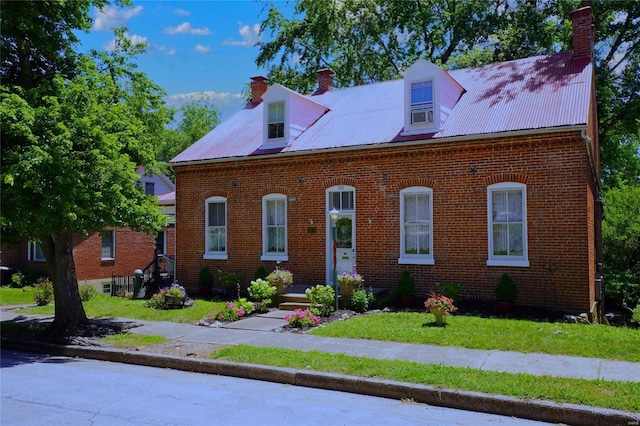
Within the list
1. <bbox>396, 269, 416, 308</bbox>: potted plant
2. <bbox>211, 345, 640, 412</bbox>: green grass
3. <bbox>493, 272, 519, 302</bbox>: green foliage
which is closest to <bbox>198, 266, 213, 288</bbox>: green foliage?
<bbox>396, 269, 416, 308</bbox>: potted plant

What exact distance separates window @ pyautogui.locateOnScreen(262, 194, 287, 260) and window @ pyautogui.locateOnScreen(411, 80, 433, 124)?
4839 millimetres

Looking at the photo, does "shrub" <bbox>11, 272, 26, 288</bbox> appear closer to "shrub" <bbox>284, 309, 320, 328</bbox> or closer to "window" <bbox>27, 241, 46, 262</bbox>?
"window" <bbox>27, 241, 46, 262</bbox>

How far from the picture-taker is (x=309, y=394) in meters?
7.53

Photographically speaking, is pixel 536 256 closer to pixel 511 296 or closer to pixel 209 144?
pixel 511 296

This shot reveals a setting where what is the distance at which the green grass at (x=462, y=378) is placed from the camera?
21.0 feet

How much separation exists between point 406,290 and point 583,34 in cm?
944


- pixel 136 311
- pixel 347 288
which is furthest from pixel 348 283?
pixel 136 311

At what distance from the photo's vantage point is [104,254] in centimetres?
2584

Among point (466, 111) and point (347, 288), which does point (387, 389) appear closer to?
point (347, 288)

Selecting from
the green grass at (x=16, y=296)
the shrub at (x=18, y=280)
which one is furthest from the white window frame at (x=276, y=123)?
the shrub at (x=18, y=280)

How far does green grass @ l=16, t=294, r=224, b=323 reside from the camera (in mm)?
13844

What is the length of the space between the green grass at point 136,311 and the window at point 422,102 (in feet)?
25.8

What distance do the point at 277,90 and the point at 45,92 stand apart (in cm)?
796

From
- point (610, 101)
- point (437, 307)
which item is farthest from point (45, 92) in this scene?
point (610, 101)
